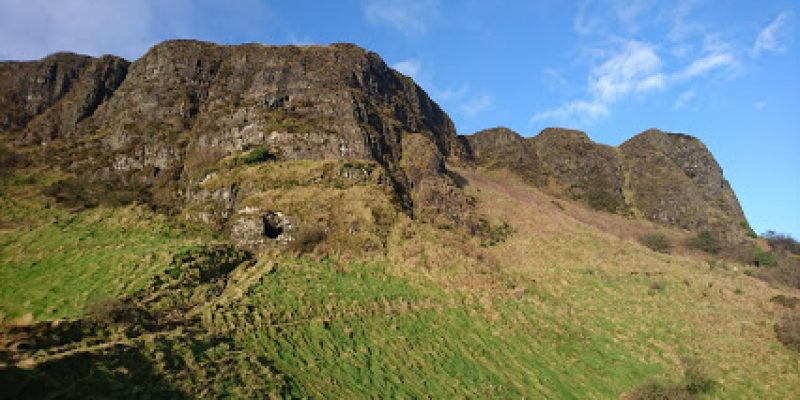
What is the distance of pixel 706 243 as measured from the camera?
77625 millimetres

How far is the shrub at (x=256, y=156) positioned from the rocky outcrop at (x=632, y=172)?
205 ft

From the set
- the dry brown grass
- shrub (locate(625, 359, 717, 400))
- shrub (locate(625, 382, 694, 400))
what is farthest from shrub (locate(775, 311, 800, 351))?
shrub (locate(625, 382, 694, 400))

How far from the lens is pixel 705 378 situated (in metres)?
34.1

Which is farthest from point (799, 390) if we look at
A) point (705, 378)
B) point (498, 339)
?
point (498, 339)

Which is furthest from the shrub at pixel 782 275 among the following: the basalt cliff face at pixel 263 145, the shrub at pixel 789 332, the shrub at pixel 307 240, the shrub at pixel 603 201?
the shrub at pixel 307 240

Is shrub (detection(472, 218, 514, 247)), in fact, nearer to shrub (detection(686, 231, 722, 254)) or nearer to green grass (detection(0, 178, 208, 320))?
green grass (detection(0, 178, 208, 320))

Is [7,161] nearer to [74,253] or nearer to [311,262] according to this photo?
[74,253]

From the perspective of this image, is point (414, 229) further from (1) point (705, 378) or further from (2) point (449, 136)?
(2) point (449, 136)

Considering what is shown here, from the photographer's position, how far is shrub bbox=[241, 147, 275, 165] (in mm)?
56781

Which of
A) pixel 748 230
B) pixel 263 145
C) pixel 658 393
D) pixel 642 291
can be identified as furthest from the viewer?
pixel 748 230

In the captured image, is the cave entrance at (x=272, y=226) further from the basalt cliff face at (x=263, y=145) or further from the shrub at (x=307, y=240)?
the shrub at (x=307, y=240)

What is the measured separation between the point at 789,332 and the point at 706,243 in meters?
41.4

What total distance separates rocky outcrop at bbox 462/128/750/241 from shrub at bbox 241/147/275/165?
62.4 m

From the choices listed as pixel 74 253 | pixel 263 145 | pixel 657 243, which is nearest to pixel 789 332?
pixel 657 243
